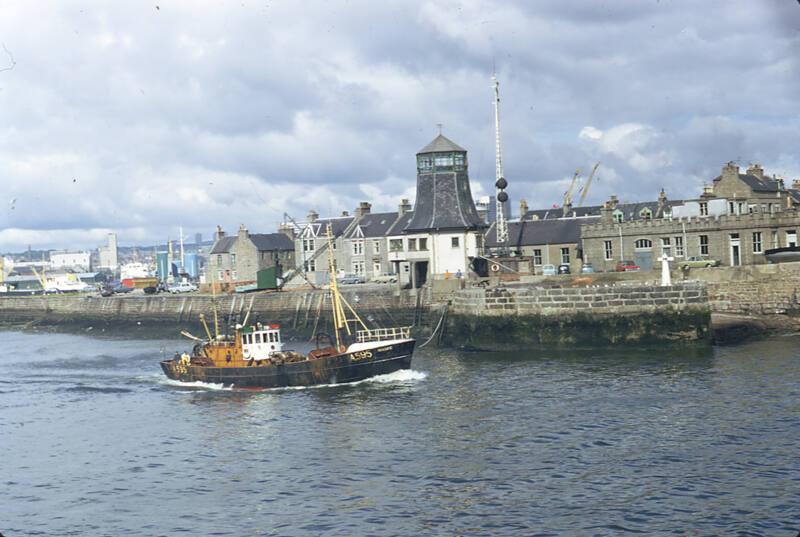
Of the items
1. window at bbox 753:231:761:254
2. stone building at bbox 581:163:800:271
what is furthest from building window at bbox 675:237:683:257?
window at bbox 753:231:761:254

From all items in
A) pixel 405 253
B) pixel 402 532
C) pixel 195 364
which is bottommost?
pixel 402 532

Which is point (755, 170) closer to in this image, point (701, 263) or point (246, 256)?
point (701, 263)

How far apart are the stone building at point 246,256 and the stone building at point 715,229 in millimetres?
43912

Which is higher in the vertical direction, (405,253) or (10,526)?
(405,253)

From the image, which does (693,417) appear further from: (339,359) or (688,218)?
(688,218)

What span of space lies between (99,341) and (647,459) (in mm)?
63257

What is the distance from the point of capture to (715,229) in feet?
238

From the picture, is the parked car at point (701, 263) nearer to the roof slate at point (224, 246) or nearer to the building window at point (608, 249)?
the building window at point (608, 249)

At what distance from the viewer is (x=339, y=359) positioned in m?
50.4

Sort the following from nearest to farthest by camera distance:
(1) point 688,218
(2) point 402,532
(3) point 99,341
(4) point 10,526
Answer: (2) point 402,532, (4) point 10,526, (1) point 688,218, (3) point 99,341

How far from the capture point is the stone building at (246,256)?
11262 centimetres

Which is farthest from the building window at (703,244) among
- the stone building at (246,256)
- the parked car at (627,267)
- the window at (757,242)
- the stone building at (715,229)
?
the stone building at (246,256)

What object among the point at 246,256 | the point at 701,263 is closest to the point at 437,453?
the point at 701,263

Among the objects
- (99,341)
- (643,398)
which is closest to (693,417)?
(643,398)
